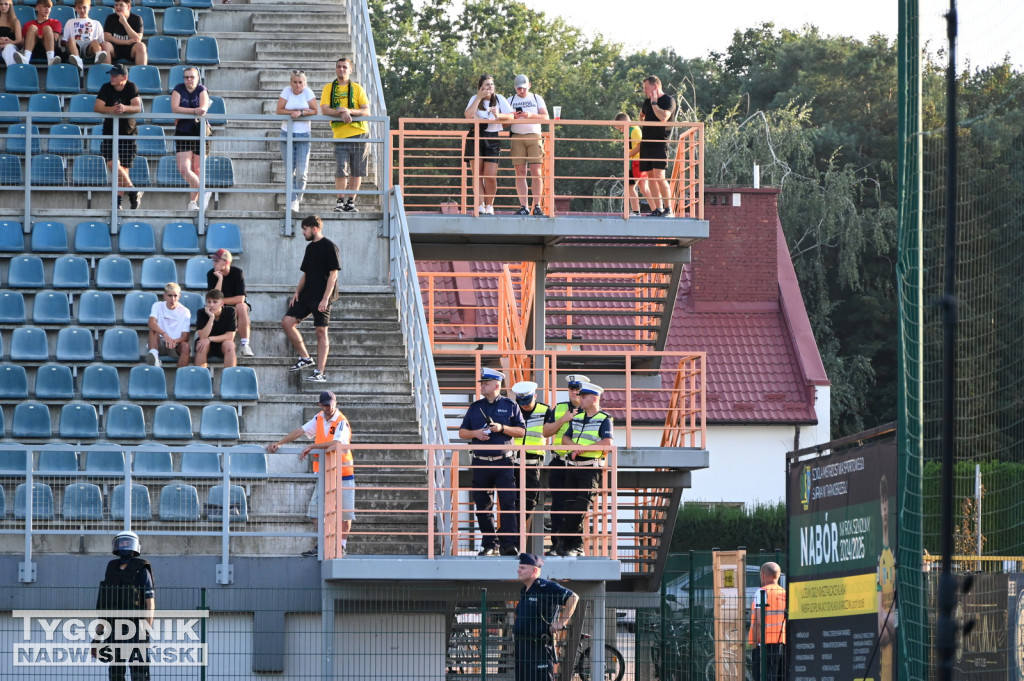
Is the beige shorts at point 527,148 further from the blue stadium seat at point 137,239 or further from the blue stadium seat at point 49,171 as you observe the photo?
the blue stadium seat at point 49,171

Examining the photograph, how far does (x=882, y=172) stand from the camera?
185 ft

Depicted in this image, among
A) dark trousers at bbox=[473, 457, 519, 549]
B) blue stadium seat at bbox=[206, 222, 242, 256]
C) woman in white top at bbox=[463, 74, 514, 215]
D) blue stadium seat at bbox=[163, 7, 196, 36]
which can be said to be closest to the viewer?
dark trousers at bbox=[473, 457, 519, 549]

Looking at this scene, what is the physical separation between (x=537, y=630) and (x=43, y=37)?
43.7 ft

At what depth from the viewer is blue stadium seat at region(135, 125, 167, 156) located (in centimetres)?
2070

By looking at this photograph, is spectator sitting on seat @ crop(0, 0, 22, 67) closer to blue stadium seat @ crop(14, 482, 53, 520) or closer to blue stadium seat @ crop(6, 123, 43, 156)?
blue stadium seat @ crop(6, 123, 43, 156)

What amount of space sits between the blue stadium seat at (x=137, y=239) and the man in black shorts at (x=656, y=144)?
242 inches

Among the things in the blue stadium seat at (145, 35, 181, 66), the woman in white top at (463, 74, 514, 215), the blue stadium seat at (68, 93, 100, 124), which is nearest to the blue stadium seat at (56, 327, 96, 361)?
the blue stadium seat at (68, 93, 100, 124)

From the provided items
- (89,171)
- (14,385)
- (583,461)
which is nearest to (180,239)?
(89,171)

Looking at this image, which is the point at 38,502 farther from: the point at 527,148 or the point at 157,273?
the point at 527,148

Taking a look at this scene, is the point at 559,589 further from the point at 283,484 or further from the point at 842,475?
the point at 283,484

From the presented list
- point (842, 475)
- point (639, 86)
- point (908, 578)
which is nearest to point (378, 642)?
point (842, 475)

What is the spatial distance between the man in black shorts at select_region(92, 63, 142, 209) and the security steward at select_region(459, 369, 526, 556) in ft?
21.2

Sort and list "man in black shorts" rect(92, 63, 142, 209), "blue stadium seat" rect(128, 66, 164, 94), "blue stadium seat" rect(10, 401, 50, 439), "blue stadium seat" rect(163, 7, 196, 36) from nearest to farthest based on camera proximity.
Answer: "blue stadium seat" rect(10, 401, 50, 439), "man in black shorts" rect(92, 63, 142, 209), "blue stadium seat" rect(128, 66, 164, 94), "blue stadium seat" rect(163, 7, 196, 36)

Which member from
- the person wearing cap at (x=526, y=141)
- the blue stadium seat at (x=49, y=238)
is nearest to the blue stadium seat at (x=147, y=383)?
the blue stadium seat at (x=49, y=238)
